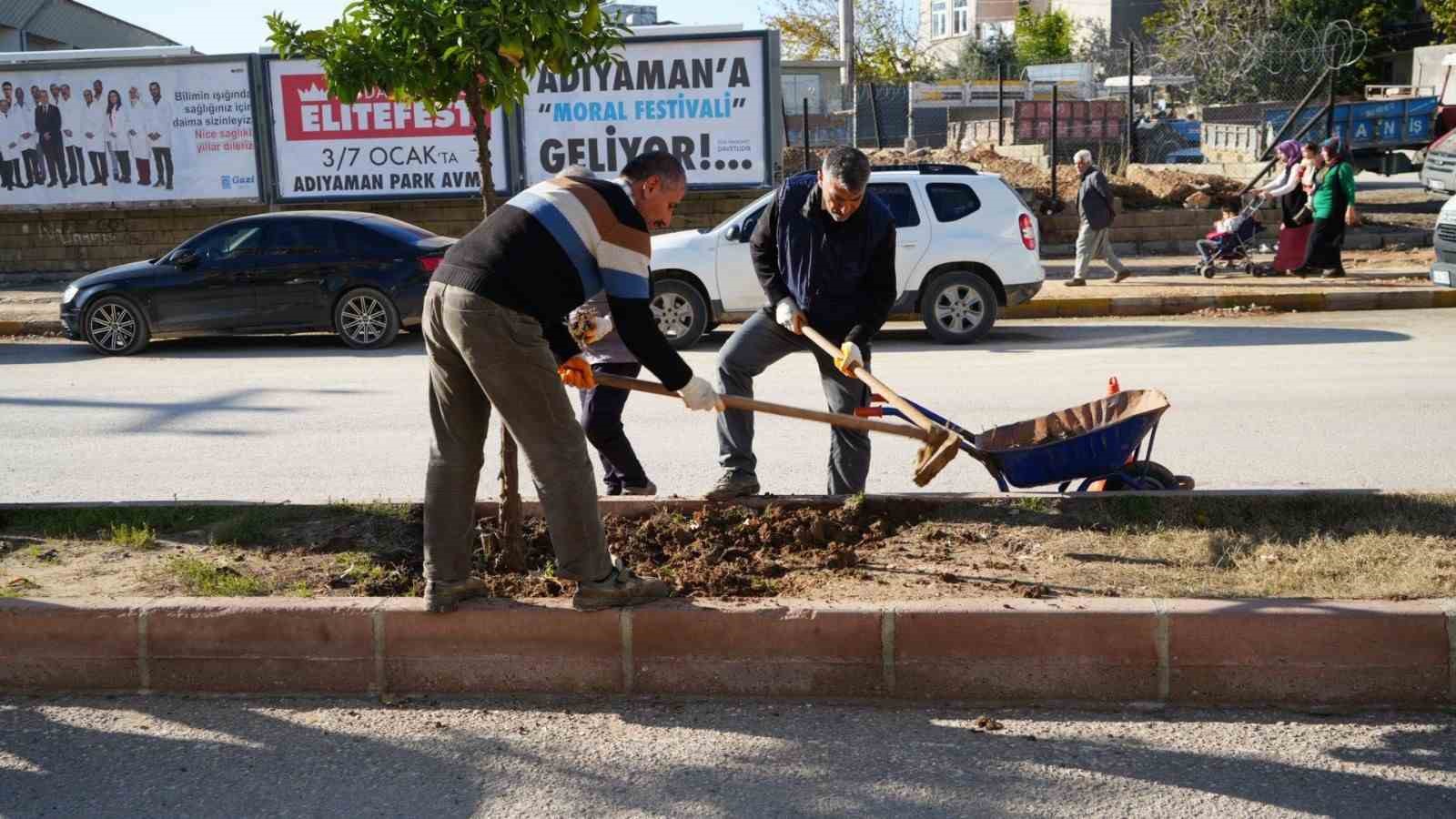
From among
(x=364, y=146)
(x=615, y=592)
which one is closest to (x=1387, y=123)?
(x=364, y=146)

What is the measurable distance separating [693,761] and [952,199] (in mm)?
10427

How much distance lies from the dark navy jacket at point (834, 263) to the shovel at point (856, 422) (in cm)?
81

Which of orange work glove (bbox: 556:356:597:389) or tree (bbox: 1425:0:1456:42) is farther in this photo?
tree (bbox: 1425:0:1456:42)

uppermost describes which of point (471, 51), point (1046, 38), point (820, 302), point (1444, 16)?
point (1046, 38)

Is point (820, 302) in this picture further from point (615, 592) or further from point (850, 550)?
point (615, 592)

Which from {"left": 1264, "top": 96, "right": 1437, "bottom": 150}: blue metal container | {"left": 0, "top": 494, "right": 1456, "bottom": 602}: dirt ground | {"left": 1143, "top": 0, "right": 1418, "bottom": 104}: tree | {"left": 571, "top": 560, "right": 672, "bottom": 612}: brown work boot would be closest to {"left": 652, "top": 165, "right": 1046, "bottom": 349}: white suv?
{"left": 0, "top": 494, "right": 1456, "bottom": 602}: dirt ground

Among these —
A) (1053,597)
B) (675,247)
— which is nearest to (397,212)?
(675,247)

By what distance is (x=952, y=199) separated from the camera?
13.8 metres

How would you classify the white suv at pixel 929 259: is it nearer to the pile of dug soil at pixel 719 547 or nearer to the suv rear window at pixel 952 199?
the suv rear window at pixel 952 199

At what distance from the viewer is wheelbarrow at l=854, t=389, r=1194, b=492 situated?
18.9 ft

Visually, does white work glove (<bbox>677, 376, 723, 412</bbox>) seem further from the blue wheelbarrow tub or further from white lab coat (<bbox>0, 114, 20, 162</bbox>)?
white lab coat (<bbox>0, 114, 20, 162</bbox>)

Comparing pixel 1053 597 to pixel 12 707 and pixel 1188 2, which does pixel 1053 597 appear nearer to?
pixel 12 707

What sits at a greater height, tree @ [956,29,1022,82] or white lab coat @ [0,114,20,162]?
tree @ [956,29,1022,82]

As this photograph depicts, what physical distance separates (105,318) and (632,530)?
10.4 metres
